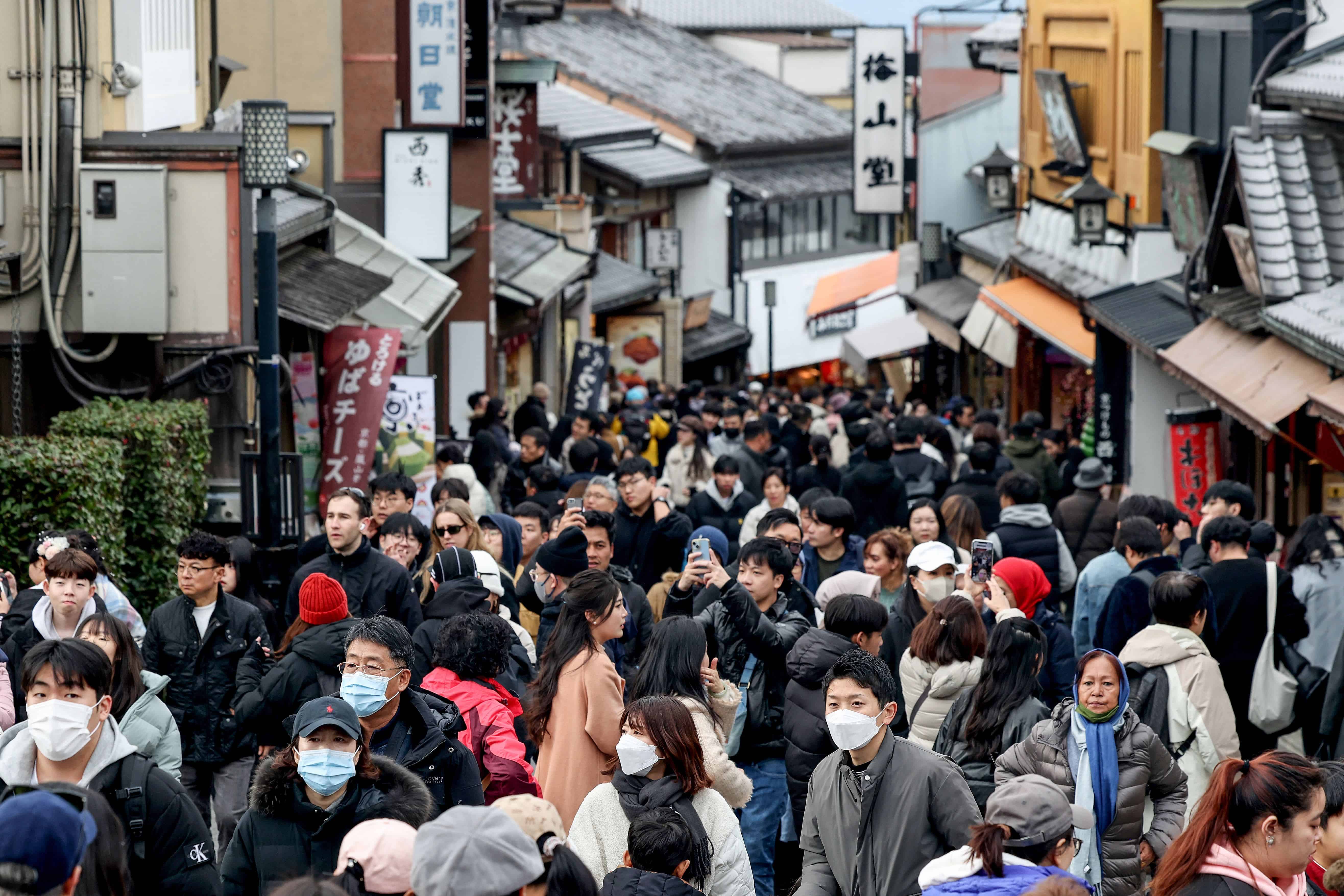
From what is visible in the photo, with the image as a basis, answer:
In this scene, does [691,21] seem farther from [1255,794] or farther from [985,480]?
[1255,794]

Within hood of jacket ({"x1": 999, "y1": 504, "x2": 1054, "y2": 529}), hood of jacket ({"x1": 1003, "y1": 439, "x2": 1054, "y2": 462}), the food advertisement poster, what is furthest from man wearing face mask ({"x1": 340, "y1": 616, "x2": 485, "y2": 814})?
the food advertisement poster

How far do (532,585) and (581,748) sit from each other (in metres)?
2.36

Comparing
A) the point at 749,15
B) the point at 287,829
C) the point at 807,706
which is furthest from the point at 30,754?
the point at 749,15

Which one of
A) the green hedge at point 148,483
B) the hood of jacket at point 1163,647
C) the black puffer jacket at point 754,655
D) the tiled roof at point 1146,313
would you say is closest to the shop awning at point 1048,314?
the tiled roof at point 1146,313

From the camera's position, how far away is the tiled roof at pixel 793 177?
158 feet

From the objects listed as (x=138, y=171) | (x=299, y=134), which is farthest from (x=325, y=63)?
(x=138, y=171)

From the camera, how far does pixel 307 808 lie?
17.8ft

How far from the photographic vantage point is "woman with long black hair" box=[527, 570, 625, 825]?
6.96 meters

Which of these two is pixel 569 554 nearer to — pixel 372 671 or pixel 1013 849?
pixel 372 671

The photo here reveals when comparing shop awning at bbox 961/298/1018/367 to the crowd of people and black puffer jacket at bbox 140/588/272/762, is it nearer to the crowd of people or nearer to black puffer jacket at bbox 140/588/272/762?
the crowd of people

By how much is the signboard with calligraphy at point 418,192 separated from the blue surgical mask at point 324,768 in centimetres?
1586

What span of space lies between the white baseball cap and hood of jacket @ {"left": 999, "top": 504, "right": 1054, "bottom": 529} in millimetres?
2133

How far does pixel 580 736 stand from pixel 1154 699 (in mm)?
2584

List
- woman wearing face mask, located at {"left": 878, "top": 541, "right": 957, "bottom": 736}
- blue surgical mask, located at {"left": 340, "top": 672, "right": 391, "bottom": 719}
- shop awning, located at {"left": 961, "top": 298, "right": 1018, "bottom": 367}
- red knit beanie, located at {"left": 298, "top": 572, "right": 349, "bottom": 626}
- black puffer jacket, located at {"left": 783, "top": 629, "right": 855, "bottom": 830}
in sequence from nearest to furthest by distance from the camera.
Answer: blue surgical mask, located at {"left": 340, "top": 672, "right": 391, "bottom": 719}, red knit beanie, located at {"left": 298, "top": 572, "right": 349, "bottom": 626}, black puffer jacket, located at {"left": 783, "top": 629, "right": 855, "bottom": 830}, woman wearing face mask, located at {"left": 878, "top": 541, "right": 957, "bottom": 736}, shop awning, located at {"left": 961, "top": 298, "right": 1018, "bottom": 367}
